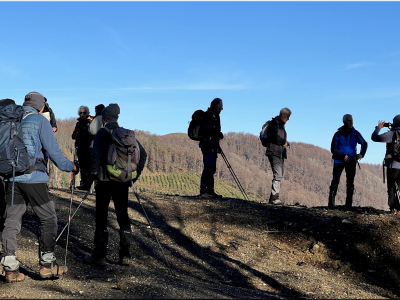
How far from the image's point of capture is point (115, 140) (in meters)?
6.09

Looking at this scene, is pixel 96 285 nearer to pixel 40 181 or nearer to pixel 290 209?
pixel 40 181

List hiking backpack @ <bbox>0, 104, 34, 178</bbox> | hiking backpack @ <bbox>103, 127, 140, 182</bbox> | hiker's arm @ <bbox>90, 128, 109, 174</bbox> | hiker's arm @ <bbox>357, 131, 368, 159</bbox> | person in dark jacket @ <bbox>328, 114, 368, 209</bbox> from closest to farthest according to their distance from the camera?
1. hiking backpack @ <bbox>0, 104, 34, 178</bbox>
2. hiking backpack @ <bbox>103, 127, 140, 182</bbox>
3. hiker's arm @ <bbox>90, 128, 109, 174</bbox>
4. person in dark jacket @ <bbox>328, 114, 368, 209</bbox>
5. hiker's arm @ <bbox>357, 131, 368, 159</bbox>

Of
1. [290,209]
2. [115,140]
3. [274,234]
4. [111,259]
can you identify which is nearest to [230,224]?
[274,234]

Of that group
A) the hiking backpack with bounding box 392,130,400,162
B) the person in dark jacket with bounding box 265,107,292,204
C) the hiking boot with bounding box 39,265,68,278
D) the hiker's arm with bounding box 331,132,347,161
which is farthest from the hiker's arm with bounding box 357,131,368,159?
the hiking boot with bounding box 39,265,68,278

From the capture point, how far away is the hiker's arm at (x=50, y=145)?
523 cm

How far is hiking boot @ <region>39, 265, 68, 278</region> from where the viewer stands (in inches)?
207

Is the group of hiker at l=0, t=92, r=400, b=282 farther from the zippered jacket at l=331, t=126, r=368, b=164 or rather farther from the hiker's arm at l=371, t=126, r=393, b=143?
the zippered jacket at l=331, t=126, r=368, b=164

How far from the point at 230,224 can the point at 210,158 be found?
2.02m

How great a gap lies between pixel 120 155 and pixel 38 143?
1.27m

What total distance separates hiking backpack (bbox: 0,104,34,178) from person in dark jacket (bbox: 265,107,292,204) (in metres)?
6.72

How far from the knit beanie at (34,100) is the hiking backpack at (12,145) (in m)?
0.27

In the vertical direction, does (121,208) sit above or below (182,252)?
above

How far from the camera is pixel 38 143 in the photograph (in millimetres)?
5219

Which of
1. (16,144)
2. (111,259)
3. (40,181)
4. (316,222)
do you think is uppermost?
(16,144)
